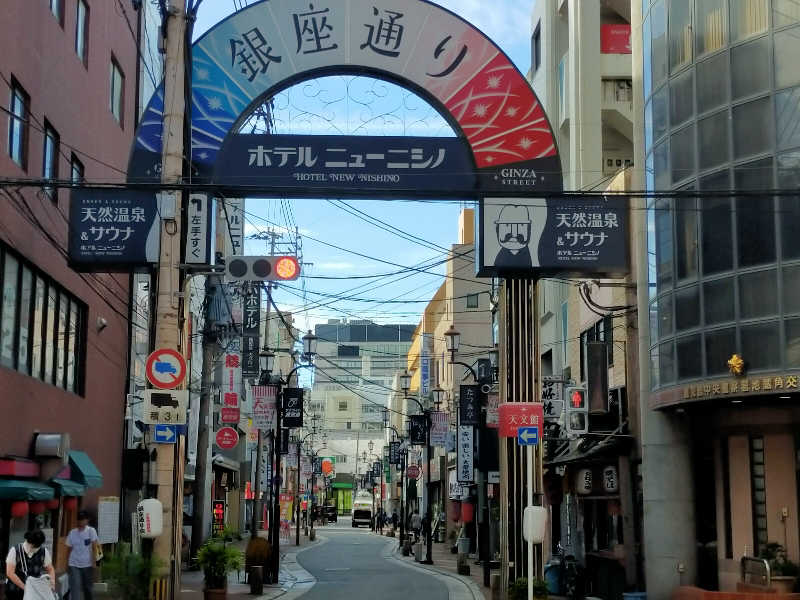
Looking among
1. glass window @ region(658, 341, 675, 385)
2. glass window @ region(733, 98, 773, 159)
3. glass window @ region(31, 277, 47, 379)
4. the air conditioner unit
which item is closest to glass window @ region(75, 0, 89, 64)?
glass window @ region(31, 277, 47, 379)

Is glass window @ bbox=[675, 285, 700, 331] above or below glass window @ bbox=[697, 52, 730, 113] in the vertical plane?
below

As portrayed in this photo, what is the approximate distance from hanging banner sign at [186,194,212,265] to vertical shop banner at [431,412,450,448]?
32054 mm

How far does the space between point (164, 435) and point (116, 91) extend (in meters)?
17.7

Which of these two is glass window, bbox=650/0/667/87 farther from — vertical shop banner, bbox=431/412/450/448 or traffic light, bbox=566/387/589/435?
vertical shop banner, bbox=431/412/450/448

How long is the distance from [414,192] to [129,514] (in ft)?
65.3

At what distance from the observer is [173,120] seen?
18984 mm

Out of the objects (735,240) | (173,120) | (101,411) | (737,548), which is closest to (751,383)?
(735,240)

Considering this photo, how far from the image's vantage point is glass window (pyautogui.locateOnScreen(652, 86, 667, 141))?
27156 mm

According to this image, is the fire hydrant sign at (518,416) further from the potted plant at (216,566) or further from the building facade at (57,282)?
the building facade at (57,282)

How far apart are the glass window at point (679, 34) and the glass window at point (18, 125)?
48.1 feet

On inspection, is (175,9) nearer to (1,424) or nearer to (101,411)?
(1,424)

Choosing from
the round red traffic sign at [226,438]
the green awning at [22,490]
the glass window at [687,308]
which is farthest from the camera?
the round red traffic sign at [226,438]

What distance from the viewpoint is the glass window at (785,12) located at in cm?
2323

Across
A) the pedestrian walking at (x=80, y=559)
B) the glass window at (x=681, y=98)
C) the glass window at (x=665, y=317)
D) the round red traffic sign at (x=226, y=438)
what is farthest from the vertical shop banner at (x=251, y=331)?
the pedestrian walking at (x=80, y=559)
